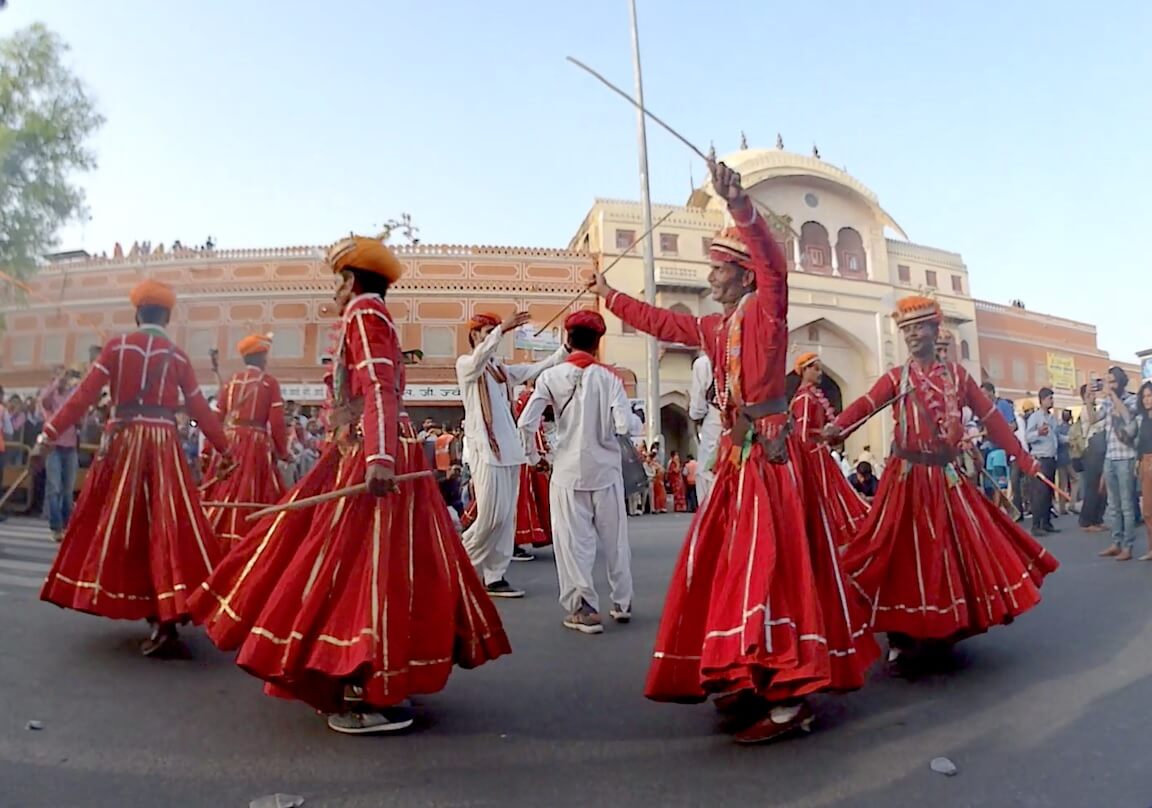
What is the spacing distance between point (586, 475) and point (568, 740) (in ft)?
8.36

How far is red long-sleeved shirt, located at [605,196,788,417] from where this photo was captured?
3.13 m

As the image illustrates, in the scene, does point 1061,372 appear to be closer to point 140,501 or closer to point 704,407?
point 704,407

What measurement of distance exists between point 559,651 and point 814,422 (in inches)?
158

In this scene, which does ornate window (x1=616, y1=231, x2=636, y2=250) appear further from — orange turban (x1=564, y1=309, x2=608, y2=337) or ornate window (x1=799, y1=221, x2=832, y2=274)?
A: orange turban (x1=564, y1=309, x2=608, y2=337)

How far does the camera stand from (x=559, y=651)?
4.48 meters

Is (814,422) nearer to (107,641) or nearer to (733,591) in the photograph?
(733,591)

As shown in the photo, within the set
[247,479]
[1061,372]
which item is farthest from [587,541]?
[1061,372]

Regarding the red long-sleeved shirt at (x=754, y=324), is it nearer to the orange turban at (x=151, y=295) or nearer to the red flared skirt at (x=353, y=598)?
the red flared skirt at (x=353, y=598)

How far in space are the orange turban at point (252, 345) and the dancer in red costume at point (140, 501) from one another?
1.95 m

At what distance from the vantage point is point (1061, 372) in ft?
131

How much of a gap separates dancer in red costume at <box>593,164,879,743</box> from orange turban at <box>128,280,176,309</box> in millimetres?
3208

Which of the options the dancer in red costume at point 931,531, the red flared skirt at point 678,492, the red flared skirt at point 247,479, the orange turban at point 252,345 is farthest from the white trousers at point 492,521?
the red flared skirt at point 678,492

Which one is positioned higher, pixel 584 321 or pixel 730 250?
pixel 584 321

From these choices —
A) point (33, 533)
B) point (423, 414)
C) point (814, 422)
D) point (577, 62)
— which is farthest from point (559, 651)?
point (423, 414)
